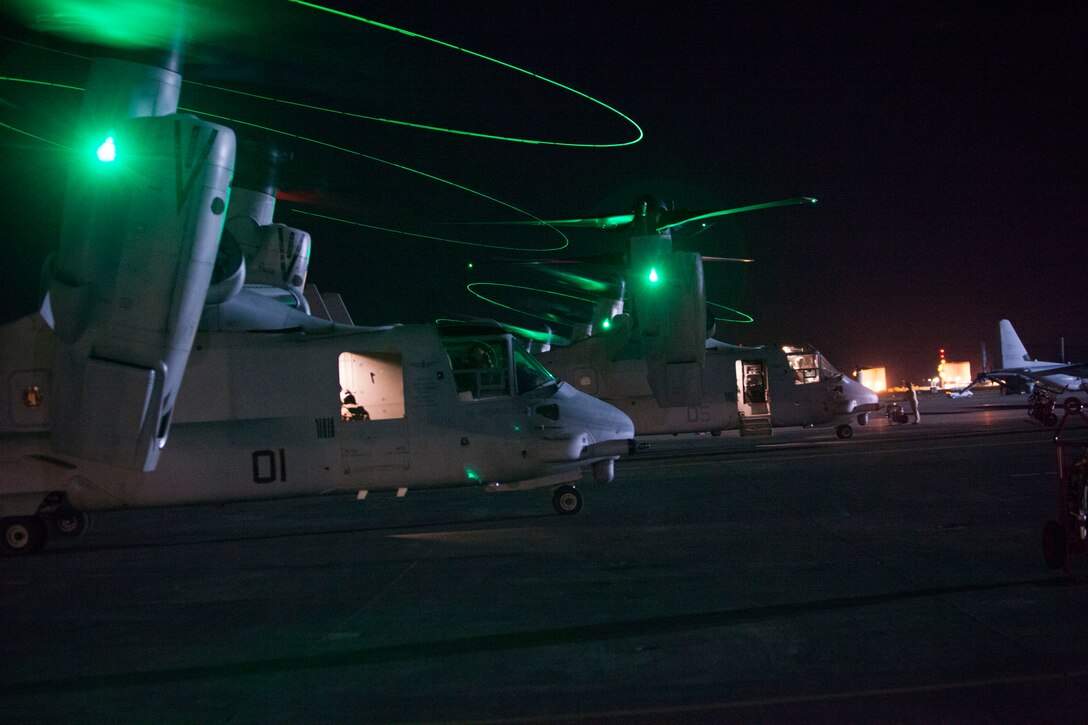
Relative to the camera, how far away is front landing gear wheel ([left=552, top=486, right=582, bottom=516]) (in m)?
12.9

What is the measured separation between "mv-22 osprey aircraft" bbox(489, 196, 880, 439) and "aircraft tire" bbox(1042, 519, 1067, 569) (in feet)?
40.6

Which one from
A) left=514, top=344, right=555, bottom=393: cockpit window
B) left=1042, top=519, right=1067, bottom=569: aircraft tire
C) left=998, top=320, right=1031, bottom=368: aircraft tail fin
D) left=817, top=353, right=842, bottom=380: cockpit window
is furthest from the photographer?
left=998, top=320, right=1031, bottom=368: aircraft tail fin

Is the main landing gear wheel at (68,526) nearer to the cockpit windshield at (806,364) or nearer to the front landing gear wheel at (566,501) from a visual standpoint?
the front landing gear wheel at (566,501)

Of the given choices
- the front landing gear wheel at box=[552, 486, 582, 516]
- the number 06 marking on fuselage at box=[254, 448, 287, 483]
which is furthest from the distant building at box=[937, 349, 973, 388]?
the number 06 marking on fuselage at box=[254, 448, 287, 483]

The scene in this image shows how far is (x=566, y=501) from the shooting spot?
1297 cm

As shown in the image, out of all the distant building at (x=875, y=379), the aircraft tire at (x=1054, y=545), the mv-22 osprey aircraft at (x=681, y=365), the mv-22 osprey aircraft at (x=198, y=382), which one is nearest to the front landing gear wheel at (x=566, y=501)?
the mv-22 osprey aircraft at (x=198, y=382)

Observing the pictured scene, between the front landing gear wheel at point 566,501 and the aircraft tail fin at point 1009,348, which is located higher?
the aircraft tail fin at point 1009,348

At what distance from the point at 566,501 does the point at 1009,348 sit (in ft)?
207

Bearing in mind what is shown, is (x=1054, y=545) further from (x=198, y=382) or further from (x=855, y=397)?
(x=855, y=397)

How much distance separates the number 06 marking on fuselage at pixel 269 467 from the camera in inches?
469

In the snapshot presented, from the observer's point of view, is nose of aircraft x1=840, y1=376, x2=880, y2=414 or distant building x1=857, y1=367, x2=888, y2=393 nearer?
nose of aircraft x1=840, y1=376, x2=880, y2=414

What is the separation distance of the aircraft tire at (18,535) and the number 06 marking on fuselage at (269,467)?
3.17 m

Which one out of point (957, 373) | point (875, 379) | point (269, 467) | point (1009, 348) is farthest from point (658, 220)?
point (957, 373)

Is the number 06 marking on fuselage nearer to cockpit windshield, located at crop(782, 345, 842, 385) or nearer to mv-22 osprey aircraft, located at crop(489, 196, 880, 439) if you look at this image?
mv-22 osprey aircraft, located at crop(489, 196, 880, 439)
